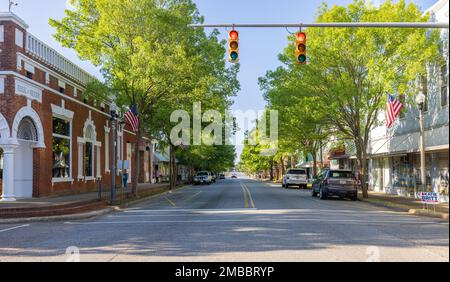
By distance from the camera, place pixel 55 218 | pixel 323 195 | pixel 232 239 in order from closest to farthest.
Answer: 1. pixel 232 239
2. pixel 55 218
3. pixel 323 195

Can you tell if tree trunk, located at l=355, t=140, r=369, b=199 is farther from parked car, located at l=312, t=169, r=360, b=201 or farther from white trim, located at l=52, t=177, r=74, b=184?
white trim, located at l=52, t=177, r=74, b=184

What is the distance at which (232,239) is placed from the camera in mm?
11312

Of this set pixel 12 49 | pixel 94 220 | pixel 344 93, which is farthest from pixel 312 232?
pixel 12 49

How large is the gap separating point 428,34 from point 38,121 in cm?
2106

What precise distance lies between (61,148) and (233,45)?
16.9 metres

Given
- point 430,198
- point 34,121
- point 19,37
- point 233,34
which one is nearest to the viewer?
point 233,34

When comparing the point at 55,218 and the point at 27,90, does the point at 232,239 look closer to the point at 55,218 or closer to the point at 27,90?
the point at 55,218

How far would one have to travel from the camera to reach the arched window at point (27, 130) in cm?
2392

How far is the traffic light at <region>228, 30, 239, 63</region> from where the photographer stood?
15.2 metres

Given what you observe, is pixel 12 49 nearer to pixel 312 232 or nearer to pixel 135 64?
pixel 135 64

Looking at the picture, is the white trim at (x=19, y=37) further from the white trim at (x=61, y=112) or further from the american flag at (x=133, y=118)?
the american flag at (x=133, y=118)

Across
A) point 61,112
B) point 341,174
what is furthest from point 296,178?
point 61,112

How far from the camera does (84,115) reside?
107 feet

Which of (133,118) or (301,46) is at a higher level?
(301,46)
